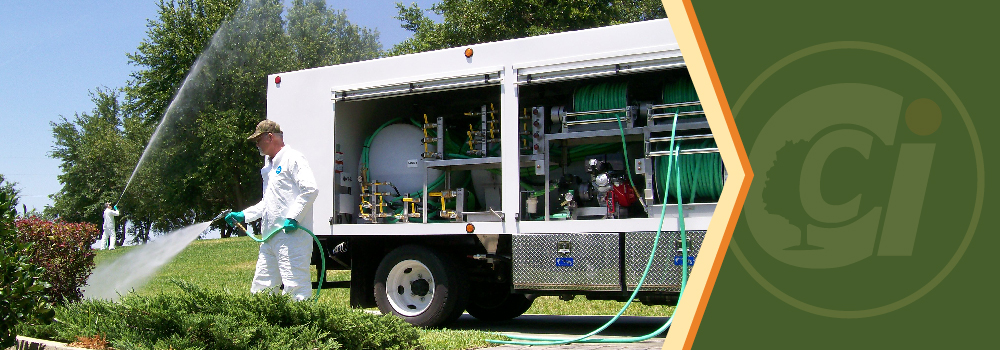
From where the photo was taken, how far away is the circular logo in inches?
160

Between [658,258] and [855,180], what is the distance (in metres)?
2.01

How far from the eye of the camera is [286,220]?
659cm

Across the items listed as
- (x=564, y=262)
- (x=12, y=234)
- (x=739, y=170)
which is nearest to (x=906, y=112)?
(x=739, y=170)

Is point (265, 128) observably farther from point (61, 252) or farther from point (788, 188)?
point (788, 188)

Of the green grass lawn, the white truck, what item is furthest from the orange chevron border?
the green grass lawn

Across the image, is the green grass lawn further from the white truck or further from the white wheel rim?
the white truck

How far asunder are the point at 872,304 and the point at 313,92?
5736 millimetres

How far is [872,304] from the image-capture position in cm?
435

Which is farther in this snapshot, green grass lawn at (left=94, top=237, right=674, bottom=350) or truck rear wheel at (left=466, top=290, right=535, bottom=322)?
truck rear wheel at (left=466, top=290, right=535, bottom=322)

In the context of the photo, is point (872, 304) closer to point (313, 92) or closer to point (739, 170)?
point (739, 170)

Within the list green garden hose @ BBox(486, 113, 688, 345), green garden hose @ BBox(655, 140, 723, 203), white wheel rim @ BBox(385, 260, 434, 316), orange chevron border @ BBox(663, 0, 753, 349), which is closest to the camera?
orange chevron border @ BBox(663, 0, 753, 349)

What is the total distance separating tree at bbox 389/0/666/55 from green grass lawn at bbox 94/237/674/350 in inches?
313

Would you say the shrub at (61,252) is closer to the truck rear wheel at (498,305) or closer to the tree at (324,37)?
the truck rear wheel at (498,305)

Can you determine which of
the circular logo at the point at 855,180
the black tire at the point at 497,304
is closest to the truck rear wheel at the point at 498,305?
the black tire at the point at 497,304
